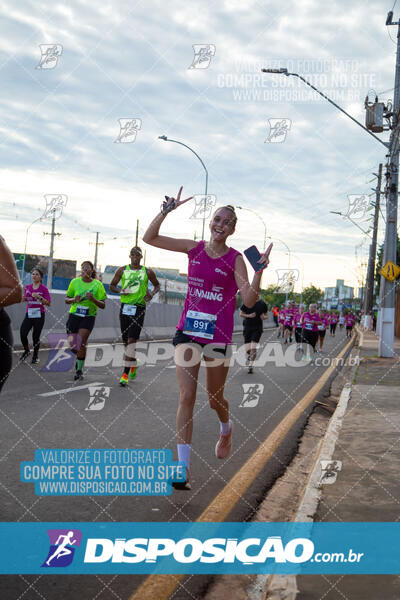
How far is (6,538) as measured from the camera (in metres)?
3.66

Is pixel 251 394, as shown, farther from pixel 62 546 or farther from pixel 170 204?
pixel 62 546

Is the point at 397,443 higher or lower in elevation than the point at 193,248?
lower

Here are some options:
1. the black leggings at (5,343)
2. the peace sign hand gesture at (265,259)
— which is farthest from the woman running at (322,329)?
the black leggings at (5,343)

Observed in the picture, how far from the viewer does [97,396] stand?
886cm

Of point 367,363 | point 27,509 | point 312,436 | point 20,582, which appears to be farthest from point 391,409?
point 367,363

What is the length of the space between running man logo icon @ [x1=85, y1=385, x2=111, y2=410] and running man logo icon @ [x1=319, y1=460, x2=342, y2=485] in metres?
3.26

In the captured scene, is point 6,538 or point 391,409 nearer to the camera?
point 6,538

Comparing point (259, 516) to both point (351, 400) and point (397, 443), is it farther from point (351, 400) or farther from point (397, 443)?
point (351, 400)

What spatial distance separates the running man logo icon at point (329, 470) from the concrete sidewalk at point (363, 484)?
1.7 inches

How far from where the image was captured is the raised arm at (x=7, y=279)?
134 inches

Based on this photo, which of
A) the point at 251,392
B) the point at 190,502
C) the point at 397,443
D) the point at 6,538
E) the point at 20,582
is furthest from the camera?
the point at 251,392

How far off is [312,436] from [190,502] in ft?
10.5

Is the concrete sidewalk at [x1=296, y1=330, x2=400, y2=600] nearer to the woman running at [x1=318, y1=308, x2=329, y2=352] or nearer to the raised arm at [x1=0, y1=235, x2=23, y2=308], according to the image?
the raised arm at [x1=0, y1=235, x2=23, y2=308]

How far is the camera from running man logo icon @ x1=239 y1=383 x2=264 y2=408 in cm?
924
